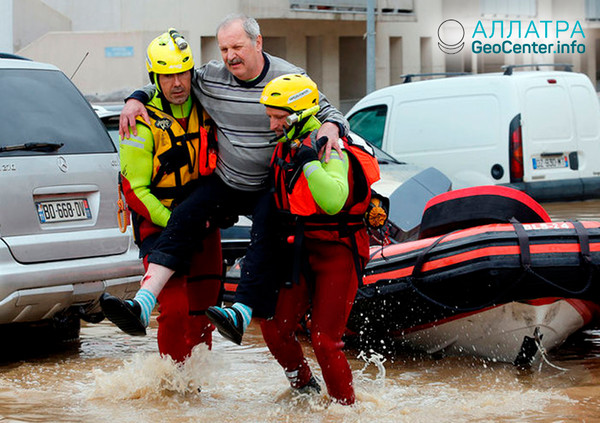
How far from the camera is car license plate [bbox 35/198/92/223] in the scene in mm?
6691

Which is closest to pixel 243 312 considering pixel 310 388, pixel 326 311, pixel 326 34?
pixel 326 311

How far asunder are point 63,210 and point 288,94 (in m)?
2.13

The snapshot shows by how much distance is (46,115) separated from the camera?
23.2 ft

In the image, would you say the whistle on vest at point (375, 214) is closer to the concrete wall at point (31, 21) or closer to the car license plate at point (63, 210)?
the car license plate at point (63, 210)

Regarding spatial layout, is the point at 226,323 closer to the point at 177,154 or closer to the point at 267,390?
the point at 177,154

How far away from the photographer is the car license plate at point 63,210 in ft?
22.0

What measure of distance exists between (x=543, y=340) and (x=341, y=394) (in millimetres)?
1973

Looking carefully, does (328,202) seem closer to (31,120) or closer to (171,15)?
(31,120)

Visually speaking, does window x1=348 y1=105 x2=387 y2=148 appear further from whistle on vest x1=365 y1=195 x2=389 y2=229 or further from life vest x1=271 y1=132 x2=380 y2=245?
life vest x1=271 y1=132 x2=380 y2=245

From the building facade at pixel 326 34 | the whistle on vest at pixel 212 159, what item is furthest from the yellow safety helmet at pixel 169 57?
the building facade at pixel 326 34

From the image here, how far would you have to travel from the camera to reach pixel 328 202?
5133 mm

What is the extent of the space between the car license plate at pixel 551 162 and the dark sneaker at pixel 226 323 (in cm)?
921

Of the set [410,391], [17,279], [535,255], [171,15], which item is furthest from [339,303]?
[171,15]

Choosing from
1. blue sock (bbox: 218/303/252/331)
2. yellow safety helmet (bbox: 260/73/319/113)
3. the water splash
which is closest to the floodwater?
the water splash
